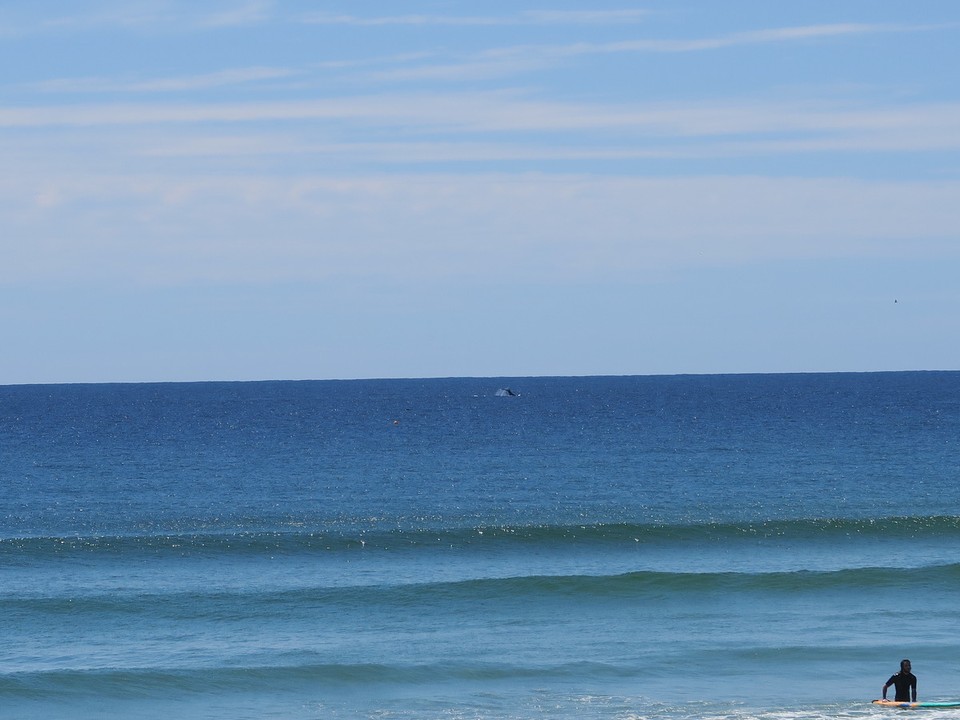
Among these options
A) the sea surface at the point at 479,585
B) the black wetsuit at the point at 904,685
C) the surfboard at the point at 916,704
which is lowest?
the surfboard at the point at 916,704

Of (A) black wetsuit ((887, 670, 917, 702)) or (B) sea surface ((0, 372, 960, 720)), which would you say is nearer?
(A) black wetsuit ((887, 670, 917, 702))

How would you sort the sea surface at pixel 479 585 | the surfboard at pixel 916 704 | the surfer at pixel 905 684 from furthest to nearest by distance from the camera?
the sea surface at pixel 479 585 < the surfer at pixel 905 684 < the surfboard at pixel 916 704

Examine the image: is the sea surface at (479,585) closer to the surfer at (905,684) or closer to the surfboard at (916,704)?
the surfboard at (916,704)

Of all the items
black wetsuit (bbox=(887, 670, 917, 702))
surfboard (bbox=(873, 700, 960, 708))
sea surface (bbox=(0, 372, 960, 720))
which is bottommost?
surfboard (bbox=(873, 700, 960, 708))

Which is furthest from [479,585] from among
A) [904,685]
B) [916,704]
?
[916,704]

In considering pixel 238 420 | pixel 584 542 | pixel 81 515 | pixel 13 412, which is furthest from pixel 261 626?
pixel 13 412

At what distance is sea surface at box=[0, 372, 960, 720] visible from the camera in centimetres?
2467

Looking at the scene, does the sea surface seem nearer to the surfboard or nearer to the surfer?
the surfboard

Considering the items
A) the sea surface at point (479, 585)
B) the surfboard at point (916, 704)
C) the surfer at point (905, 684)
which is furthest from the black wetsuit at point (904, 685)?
the sea surface at point (479, 585)

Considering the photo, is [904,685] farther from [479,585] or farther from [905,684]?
[479,585]

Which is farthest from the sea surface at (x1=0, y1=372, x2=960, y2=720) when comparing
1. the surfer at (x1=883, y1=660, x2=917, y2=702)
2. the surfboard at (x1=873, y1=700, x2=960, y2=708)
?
the surfer at (x1=883, y1=660, x2=917, y2=702)

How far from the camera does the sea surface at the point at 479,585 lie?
24672 millimetres

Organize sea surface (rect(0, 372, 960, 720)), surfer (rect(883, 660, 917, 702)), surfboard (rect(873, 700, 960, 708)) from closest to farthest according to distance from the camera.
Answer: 1. surfboard (rect(873, 700, 960, 708))
2. surfer (rect(883, 660, 917, 702))
3. sea surface (rect(0, 372, 960, 720))

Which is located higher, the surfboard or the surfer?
the surfer
